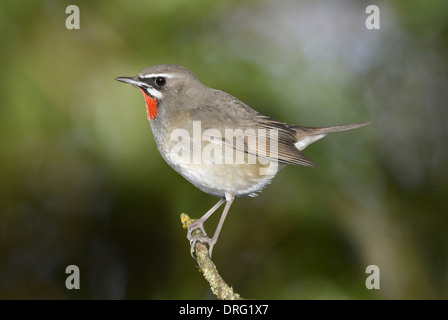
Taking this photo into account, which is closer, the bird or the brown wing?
the bird

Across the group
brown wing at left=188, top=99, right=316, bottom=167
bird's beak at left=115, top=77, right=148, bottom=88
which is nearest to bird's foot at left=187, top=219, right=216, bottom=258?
brown wing at left=188, top=99, right=316, bottom=167

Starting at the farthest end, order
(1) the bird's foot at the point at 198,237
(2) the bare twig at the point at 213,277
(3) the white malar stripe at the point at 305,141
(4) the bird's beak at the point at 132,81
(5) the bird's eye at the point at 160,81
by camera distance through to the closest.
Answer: (3) the white malar stripe at the point at 305,141, (1) the bird's foot at the point at 198,237, (5) the bird's eye at the point at 160,81, (4) the bird's beak at the point at 132,81, (2) the bare twig at the point at 213,277

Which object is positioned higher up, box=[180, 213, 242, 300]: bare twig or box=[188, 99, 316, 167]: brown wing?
box=[188, 99, 316, 167]: brown wing

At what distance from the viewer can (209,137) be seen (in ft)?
14.5

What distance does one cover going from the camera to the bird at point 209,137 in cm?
432

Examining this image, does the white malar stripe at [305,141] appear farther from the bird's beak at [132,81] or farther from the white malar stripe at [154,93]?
the bird's beak at [132,81]

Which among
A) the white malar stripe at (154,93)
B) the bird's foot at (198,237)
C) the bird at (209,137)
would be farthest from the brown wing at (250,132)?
the bird's foot at (198,237)

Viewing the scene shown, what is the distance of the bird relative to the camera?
4.32 meters

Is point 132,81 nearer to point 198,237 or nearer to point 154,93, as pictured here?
point 154,93

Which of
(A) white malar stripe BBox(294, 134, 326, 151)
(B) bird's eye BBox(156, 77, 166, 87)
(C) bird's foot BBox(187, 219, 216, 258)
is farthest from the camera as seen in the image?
(A) white malar stripe BBox(294, 134, 326, 151)

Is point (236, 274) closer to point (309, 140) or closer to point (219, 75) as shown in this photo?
point (309, 140)

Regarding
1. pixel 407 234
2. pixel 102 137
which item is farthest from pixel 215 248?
pixel 407 234

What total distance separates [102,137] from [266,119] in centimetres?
155

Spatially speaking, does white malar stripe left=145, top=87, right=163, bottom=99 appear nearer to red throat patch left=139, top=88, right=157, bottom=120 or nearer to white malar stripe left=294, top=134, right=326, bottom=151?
red throat patch left=139, top=88, right=157, bottom=120
